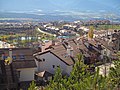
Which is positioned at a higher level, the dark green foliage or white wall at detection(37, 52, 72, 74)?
the dark green foliage

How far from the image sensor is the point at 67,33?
91.2 m

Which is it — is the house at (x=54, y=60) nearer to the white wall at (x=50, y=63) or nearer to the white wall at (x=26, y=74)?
the white wall at (x=50, y=63)

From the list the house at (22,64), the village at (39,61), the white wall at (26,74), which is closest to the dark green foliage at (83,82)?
the village at (39,61)

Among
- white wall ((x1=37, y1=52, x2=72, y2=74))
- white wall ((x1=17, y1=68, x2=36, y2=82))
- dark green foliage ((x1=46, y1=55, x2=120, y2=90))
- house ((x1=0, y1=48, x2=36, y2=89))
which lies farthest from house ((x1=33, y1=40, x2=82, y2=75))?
dark green foliage ((x1=46, y1=55, x2=120, y2=90))

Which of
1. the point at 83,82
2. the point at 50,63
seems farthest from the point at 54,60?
the point at 83,82

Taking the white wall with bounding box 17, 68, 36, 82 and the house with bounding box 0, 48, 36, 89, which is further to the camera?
the white wall with bounding box 17, 68, 36, 82

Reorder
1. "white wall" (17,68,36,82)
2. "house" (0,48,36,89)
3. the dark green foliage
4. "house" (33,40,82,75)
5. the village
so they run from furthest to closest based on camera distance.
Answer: "house" (33,40,82,75), "white wall" (17,68,36,82), "house" (0,48,36,89), the village, the dark green foliage

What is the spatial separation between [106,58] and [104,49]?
7.13 ft

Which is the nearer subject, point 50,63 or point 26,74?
point 26,74

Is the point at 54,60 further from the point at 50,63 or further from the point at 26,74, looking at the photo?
the point at 26,74

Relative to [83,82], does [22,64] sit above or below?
below

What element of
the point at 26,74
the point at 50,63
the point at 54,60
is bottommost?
the point at 50,63

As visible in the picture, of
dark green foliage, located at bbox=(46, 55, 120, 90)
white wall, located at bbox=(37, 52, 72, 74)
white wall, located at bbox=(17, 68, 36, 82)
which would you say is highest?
dark green foliage, located at bbox=(46, 55, 120, 90)

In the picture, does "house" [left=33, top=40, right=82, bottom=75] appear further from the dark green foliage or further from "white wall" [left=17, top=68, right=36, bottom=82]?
the dark green foliage
